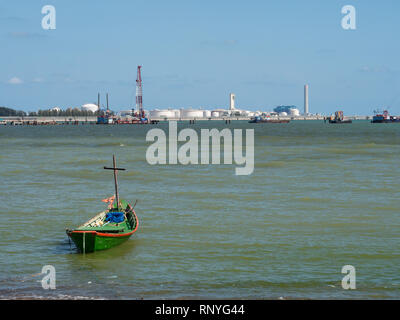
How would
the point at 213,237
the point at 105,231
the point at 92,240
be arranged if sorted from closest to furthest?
the point at 92,240, the point at 105,231, the point at 213,237

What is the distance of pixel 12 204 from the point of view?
4322 cm

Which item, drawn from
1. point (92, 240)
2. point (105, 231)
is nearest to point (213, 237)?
point (105, 231)

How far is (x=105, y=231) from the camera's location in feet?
96.1

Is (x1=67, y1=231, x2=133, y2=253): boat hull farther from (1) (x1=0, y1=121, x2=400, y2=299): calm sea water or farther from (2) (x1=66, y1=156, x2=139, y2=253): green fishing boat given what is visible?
(1) (x1=0, y1=121, x2=400, y2=299): calm sea water

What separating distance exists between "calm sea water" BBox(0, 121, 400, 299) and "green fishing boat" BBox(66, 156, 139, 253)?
0.51 metres

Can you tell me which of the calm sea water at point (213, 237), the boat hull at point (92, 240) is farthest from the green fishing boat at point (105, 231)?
the calm sea water at point (213, 237)

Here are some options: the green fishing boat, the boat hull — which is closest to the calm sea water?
the boat hull

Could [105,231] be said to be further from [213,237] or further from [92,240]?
[213,237]

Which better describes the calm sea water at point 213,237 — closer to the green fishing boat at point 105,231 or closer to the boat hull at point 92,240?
the boat hull at point 92,240

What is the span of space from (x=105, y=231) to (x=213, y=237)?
6.27 metres

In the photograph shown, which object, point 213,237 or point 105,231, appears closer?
point 105,231

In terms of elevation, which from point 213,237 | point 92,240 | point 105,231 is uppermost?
point 105,231
